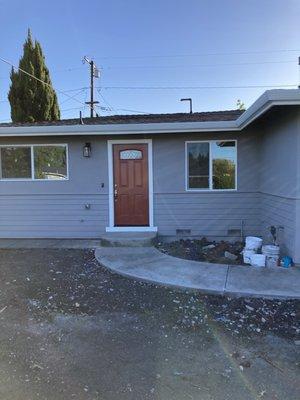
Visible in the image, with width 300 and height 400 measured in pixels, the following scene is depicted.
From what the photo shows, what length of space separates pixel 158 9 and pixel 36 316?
990 centimetres

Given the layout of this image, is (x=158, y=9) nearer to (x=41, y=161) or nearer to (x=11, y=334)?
(x=41, y=161)

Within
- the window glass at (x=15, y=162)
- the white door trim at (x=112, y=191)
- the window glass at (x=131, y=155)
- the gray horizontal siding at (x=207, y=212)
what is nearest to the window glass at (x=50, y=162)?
the window glass at (x=15, y=162)

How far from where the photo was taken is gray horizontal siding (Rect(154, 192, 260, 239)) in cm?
880

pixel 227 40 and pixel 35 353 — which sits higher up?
pixel 227 40

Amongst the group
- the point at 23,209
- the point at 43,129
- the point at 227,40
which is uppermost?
the point at 227,40

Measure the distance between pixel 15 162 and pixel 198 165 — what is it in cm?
439

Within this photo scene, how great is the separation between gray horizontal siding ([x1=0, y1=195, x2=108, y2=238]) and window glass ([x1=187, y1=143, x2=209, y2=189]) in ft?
6.84

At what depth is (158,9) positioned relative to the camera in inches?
448

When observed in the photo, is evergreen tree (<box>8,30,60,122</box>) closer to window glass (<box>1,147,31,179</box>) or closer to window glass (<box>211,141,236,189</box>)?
window glass (<box>1,147,31,179</box>)

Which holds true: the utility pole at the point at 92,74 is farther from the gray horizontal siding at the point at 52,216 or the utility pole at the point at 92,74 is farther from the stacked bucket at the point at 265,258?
the stacked bucket at the point at 265,258

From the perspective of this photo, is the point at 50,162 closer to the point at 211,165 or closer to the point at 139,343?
the point at 211,165

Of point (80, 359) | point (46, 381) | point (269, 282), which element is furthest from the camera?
point (269, 282)

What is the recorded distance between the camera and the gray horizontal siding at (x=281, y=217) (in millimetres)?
6469

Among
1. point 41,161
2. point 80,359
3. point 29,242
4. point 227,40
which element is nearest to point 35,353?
point 80,359
